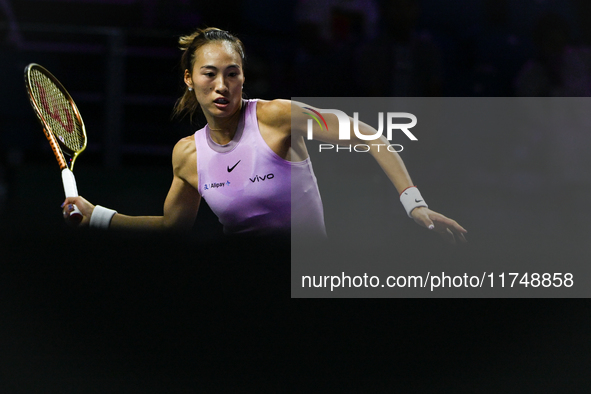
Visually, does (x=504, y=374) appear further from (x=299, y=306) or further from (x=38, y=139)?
(x=38, y=139)

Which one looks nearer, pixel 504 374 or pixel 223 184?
pixel 504 374

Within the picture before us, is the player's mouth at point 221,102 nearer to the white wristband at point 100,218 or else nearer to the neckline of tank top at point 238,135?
the neckline of tank top at point 238,135

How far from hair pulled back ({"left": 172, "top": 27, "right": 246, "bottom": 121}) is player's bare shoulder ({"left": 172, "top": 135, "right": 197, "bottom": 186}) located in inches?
3.9

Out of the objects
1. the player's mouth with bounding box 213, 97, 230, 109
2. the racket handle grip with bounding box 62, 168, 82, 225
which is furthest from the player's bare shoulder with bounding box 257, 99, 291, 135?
the racket handle grip with bounding box 62, 168, 82, 225

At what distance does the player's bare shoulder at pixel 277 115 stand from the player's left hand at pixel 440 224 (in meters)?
0.38

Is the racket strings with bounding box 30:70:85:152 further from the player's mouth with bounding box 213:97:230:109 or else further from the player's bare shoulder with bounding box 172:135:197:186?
the player's mouth with bounding box 213:97:230:109

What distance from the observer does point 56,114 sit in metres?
1.76

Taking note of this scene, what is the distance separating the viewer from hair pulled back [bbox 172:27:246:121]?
1.45m

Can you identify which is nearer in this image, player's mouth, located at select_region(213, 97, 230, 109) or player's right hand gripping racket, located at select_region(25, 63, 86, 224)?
player's mouth, located at select_region(213, 97, 230, 109)

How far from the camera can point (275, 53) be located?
384cm

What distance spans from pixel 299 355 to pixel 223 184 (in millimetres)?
623

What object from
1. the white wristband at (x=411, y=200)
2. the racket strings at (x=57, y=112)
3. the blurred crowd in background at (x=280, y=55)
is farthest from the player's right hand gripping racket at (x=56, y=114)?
the blurred crowd in background at (x=280, y=55)

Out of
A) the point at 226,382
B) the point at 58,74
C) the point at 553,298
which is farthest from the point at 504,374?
the point at 58,74

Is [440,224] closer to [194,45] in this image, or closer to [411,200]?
[411,200]
